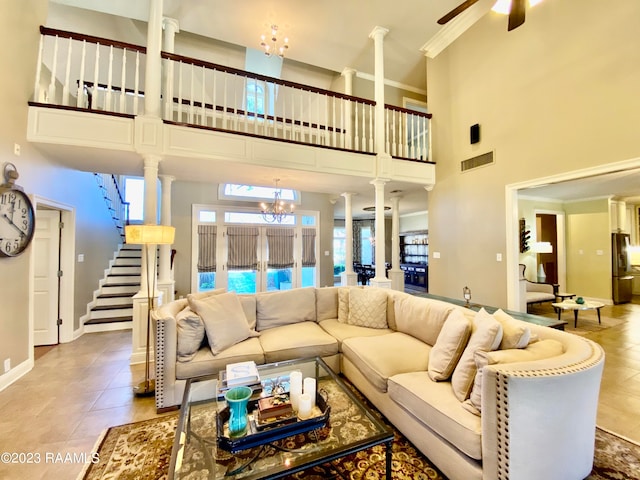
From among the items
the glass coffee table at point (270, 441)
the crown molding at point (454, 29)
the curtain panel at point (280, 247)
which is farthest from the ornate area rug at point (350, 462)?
the crown molding at point (454, 29)

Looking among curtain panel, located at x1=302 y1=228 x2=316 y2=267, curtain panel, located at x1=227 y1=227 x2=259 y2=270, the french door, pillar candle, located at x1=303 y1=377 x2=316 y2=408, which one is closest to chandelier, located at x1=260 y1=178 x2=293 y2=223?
the french door

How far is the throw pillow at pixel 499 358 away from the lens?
1.52m

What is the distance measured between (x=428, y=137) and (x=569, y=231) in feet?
16.0

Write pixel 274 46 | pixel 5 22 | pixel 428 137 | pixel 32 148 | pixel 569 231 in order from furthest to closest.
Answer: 1. pixel 569 231
2. pixel 428 137
3. pixel 274 46
4. pixel 32 148
5. pixel 5 22

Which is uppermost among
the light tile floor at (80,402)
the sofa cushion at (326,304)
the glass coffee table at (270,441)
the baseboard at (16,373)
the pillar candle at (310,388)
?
the sofa cushion at (326,304)

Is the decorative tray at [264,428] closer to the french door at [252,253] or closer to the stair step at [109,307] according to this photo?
the stair step at [109,307]

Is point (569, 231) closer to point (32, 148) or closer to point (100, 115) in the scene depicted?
point (100, 115)

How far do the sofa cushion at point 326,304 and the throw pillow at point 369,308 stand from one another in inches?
11.4

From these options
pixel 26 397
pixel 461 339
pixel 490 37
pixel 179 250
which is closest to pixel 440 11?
pixel 490 37

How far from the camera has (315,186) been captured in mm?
5508

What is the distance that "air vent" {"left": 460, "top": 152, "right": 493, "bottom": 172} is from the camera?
4.44 metres

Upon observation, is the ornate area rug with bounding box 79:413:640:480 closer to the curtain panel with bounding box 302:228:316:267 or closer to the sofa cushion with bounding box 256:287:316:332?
the sofa cushion with bounding box 256:287:316:332

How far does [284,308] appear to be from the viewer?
10.9 ft

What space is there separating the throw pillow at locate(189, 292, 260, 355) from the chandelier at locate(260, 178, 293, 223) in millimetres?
2852
